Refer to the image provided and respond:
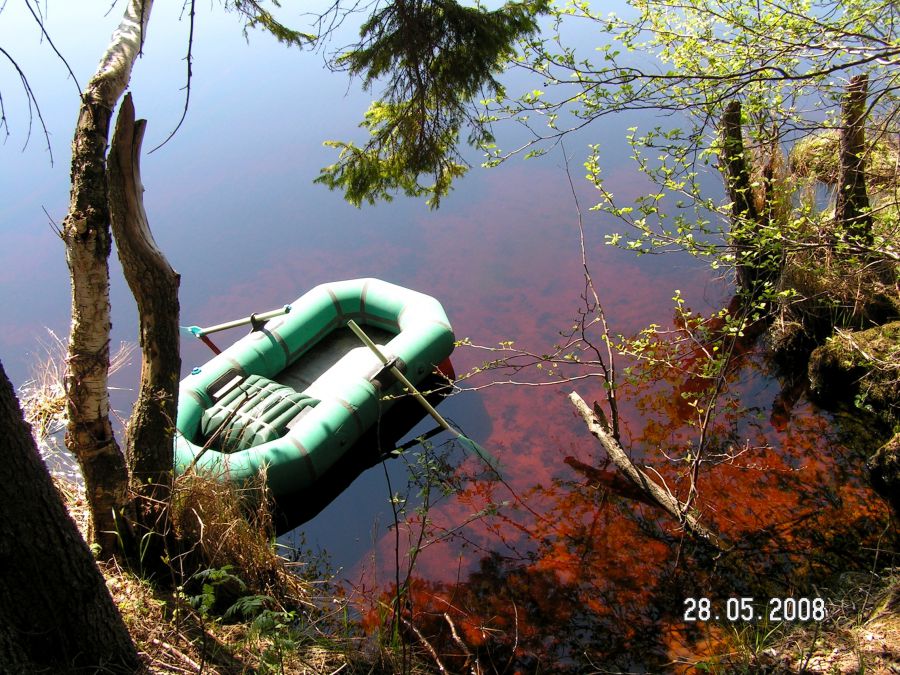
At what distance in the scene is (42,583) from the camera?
2416 mm

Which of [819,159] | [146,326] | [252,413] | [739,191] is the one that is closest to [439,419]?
[252,413]

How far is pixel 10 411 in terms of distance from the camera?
2.23 m

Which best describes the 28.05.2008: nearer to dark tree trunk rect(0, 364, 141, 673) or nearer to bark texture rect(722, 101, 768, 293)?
bark texture rect(722, 101, 768, 293)

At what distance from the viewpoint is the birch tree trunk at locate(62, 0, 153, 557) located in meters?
2.89

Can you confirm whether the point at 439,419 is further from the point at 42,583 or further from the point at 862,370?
the point at 42,583

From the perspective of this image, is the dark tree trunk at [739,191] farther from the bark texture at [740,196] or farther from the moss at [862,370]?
the moss at [862,370]

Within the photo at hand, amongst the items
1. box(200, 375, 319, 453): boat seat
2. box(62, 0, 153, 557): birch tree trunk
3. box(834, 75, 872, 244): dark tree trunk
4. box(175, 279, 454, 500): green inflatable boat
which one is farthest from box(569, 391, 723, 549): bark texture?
box(62, 0, 153, 557): birch tree trunk

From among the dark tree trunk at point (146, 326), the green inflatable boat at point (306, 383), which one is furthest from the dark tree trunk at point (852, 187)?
the dark tree trunk at point (146, 326)

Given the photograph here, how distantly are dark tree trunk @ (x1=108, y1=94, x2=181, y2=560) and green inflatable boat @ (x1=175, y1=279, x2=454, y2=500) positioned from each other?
0.51 m

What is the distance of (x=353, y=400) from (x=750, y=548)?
8.72 feet

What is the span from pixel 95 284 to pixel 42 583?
119 centimetres

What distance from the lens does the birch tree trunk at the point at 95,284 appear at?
289 cm

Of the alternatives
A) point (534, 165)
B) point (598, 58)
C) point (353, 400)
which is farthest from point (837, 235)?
point (598, 58)

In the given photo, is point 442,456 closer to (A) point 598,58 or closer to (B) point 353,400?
(B) point 353,400
